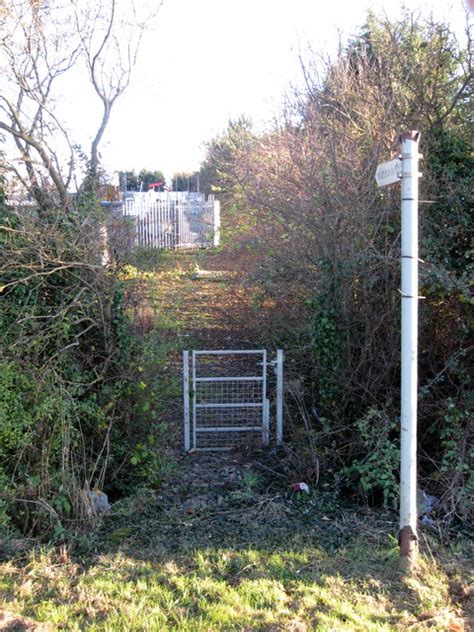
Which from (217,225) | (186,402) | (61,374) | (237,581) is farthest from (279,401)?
(217,225)

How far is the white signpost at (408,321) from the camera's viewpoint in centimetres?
359

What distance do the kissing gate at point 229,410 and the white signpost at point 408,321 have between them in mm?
3030

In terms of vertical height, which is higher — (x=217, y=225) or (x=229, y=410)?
(x=217, y=225)

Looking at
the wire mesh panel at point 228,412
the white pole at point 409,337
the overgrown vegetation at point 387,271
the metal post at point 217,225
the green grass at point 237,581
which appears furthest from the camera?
the metal post at point 217,225

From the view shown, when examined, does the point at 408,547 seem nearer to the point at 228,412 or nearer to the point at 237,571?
the point at 237,571

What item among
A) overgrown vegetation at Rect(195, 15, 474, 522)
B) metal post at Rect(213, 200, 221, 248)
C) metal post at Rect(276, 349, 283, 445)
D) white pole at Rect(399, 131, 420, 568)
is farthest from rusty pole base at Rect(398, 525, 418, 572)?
metal post at Rect(213, 200, 221, 248)

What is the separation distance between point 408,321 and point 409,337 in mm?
102

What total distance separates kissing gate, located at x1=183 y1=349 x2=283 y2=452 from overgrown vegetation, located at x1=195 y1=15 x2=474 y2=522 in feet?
1.47

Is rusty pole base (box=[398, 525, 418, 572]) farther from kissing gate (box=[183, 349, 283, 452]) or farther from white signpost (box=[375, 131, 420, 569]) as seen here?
kissing gate (box=[183, 349, 283, 452])

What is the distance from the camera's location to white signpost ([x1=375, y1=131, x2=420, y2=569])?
359cm

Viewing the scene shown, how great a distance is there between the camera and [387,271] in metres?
5.90

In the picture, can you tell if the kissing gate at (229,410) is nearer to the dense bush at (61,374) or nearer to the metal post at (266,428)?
the metal post at (266,428)

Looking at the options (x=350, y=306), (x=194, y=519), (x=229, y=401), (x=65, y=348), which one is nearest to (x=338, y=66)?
(x=350, y=306)

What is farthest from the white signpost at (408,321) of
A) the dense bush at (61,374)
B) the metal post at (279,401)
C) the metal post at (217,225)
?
the metal post at (217,225)
